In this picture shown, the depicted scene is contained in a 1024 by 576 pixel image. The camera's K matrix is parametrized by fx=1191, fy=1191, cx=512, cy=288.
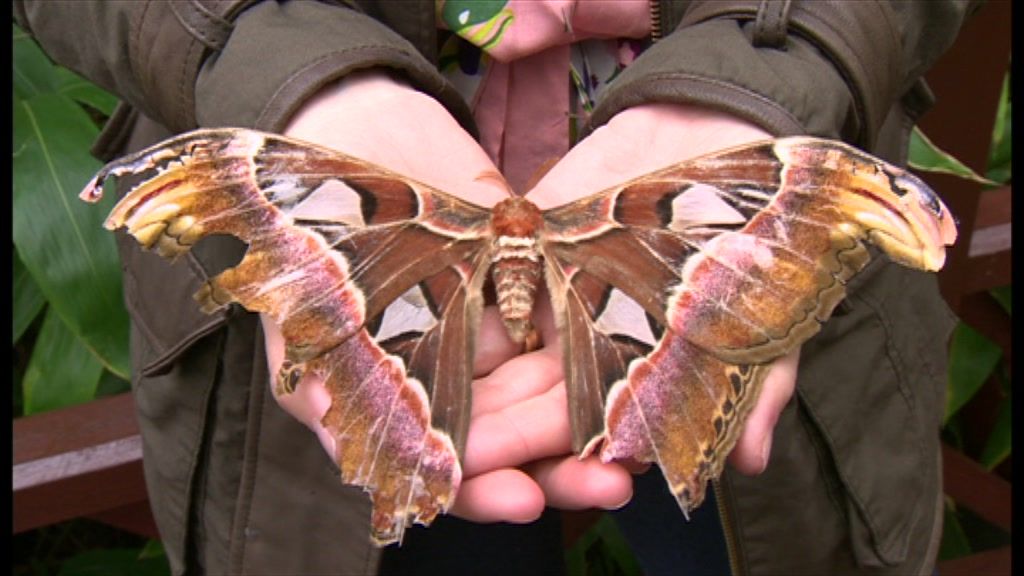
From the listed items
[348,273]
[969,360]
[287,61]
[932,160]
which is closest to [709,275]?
[348,273]

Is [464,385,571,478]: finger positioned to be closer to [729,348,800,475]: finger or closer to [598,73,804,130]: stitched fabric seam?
[729,348,800,475]: finger

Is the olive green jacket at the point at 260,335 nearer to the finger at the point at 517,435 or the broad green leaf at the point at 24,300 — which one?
the finger at the point at 517,435

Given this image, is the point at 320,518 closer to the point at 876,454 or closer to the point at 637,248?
the point at 637,248

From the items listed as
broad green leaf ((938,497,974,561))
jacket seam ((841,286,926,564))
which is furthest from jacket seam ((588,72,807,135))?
broad green leaf ((938,497,974,561))

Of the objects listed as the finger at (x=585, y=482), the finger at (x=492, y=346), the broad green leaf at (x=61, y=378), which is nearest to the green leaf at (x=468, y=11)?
the finger at (x=492, y=346)

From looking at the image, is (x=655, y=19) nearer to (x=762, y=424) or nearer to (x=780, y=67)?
(x=780, y=67)

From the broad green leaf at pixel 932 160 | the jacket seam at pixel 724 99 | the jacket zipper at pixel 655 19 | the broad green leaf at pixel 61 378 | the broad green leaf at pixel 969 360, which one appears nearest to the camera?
the jacket seam at pixel 724 99
